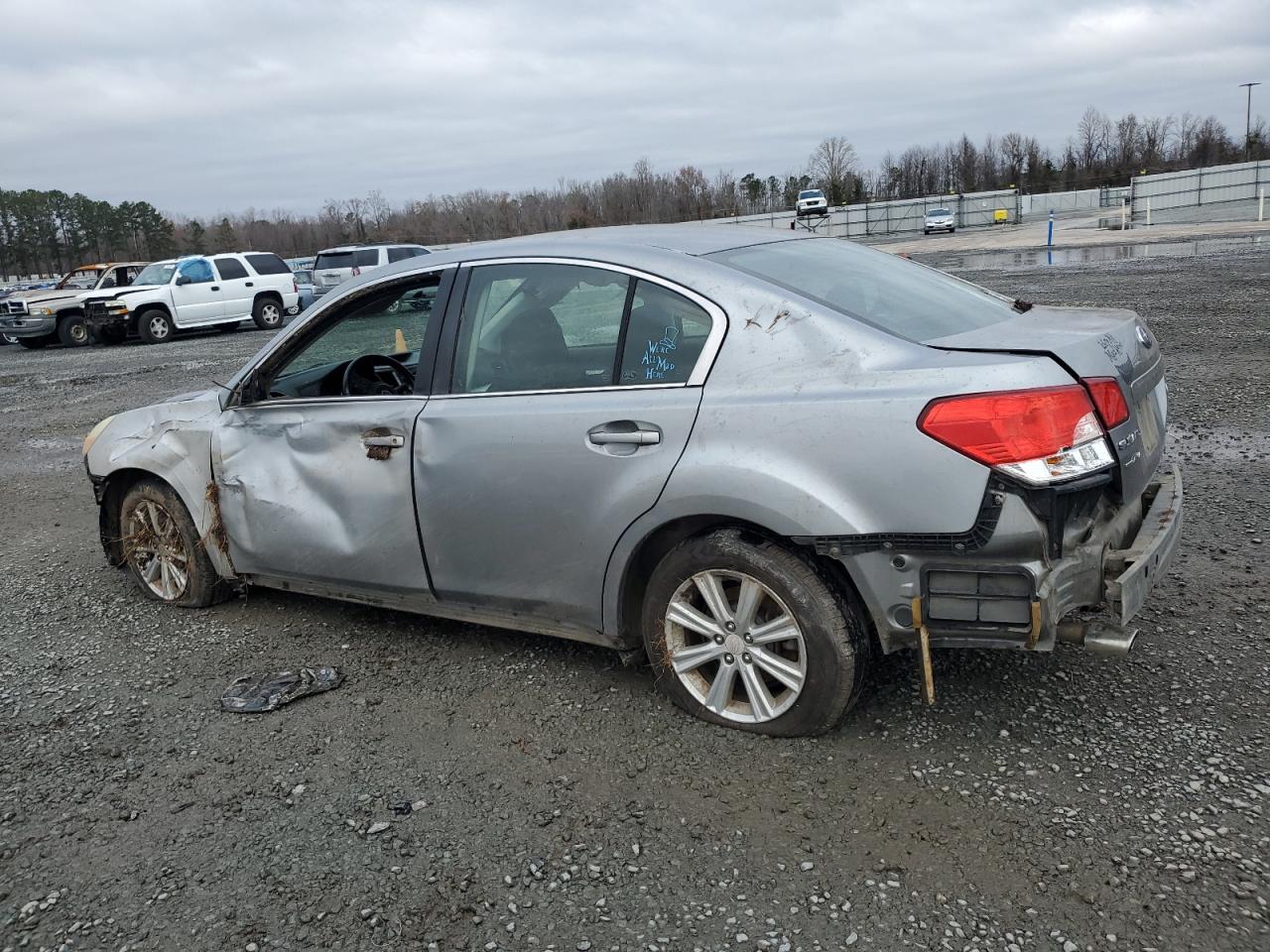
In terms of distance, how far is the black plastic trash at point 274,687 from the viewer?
13.5ft

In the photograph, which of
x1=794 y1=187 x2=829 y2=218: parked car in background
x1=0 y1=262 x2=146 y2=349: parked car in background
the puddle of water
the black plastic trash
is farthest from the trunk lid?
x1=794 y1=187 x2=829 y2=218: parked car in background

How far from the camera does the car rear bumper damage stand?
2.95 m

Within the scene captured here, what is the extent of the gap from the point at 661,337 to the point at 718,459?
0.53 metres

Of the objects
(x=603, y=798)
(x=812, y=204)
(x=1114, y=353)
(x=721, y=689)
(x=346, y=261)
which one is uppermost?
(x=812, y=204)

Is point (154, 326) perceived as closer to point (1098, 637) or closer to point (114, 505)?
point (114, 505)

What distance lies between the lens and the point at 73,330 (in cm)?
2436

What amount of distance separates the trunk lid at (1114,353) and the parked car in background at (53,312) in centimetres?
2492

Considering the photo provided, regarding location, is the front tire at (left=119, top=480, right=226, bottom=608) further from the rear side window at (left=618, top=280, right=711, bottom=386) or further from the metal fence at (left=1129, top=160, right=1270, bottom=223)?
the metal fence at (left=1129, top=160, right=1270, bottom=223)

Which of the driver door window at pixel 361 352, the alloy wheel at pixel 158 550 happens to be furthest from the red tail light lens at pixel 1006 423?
the alloy wheel at pixel 158 550

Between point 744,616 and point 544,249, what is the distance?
159 centimetres

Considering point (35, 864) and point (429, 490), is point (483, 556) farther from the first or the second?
point (35, 864)

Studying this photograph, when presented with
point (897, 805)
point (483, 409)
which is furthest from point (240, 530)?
point (897, 805)

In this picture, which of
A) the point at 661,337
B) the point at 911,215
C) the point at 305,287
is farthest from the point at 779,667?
the point at 911,215

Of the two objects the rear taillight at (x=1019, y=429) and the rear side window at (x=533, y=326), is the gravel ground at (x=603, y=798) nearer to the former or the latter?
the rear taillight at (x=1019, y=429)
